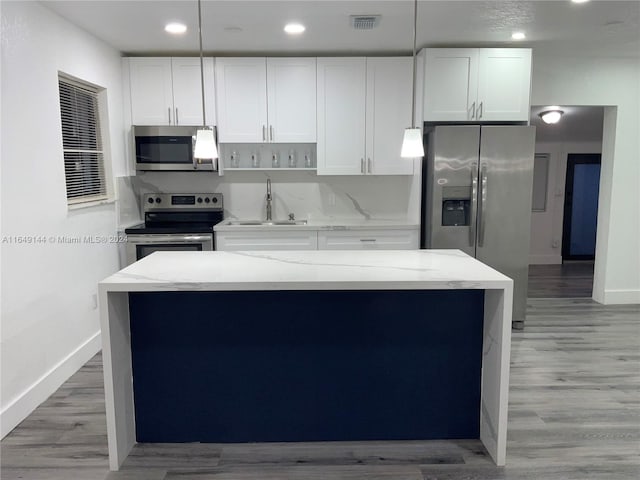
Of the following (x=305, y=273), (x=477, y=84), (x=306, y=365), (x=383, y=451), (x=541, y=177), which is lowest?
(x=383, y=451)

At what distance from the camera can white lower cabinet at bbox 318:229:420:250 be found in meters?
4.46

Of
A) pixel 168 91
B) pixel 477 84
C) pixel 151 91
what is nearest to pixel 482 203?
pixel 477 84

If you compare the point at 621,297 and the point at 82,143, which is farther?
the point at 621,297

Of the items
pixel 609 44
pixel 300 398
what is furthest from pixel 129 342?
pixel 609 44

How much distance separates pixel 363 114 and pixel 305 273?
255 cm

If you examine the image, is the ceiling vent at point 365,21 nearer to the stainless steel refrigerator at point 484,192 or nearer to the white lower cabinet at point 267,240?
the stainless steel refrigerator at point 484,192

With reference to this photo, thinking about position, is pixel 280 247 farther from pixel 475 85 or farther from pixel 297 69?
pixel 475 85

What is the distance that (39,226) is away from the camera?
3049mm

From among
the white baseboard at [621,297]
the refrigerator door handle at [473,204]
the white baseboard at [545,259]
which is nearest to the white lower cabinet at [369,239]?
the refrigerator door handle at [473,204]

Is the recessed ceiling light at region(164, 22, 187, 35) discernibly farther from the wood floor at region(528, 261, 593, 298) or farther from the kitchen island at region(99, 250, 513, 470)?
the wood floor at region(528, 261, 593, 298)

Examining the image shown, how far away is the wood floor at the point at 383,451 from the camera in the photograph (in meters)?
2.37

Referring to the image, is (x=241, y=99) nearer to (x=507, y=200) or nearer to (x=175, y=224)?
(x=175, y=224)

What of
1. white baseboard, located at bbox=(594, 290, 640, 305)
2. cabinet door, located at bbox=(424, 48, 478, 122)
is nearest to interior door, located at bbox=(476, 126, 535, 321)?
cabinet door, located at bbox=(424, 48, 478, 122)

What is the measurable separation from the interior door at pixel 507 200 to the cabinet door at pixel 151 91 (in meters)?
2.76
